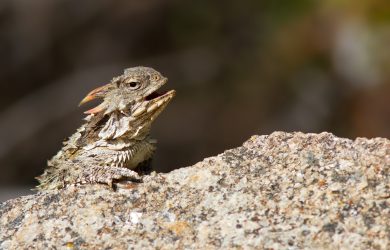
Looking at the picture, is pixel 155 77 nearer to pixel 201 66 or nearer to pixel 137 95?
pixel 137 95

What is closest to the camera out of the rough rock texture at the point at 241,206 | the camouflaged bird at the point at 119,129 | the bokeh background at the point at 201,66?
the rough rock texture at the point at 241,206

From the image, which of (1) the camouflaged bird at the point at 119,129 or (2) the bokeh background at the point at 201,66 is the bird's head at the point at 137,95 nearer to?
(1) the camouflaged bird at the point at 119,129

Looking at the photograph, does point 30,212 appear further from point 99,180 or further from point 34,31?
point 34,31

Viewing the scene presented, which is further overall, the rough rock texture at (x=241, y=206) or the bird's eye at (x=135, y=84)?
the bird's eye at (x=135, y=84)

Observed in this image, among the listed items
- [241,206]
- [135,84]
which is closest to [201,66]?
[135,84]

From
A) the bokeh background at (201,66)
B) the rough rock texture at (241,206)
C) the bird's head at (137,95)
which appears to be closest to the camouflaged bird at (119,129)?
the bird's head at (137,95)

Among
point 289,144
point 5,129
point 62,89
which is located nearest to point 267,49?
point 62,89

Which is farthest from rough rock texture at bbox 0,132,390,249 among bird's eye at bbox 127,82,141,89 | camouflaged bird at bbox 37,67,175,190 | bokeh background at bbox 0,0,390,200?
bokeh background at bbox 0,0,390,200
